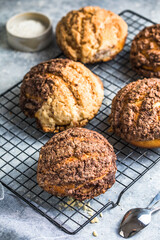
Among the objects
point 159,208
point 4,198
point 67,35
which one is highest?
point 67,35

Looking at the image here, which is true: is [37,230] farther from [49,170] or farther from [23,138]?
[23,138]

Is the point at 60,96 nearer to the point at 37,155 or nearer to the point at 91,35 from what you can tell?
the point at 37,155

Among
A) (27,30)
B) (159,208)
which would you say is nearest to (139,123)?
(159,208)

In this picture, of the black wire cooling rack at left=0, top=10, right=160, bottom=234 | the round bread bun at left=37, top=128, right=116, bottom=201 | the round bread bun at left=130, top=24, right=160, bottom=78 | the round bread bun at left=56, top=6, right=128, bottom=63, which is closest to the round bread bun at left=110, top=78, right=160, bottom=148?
the black wire cooling rack at left=0, top=10, right=160, bottom=234

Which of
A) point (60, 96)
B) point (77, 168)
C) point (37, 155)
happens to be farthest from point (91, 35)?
point (77, 168)

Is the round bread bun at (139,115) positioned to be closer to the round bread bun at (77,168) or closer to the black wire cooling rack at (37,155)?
the black wire cooling rack at (37,155)

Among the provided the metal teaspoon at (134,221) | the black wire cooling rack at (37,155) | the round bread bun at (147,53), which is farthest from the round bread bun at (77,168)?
the round bread bun at (147,53)
